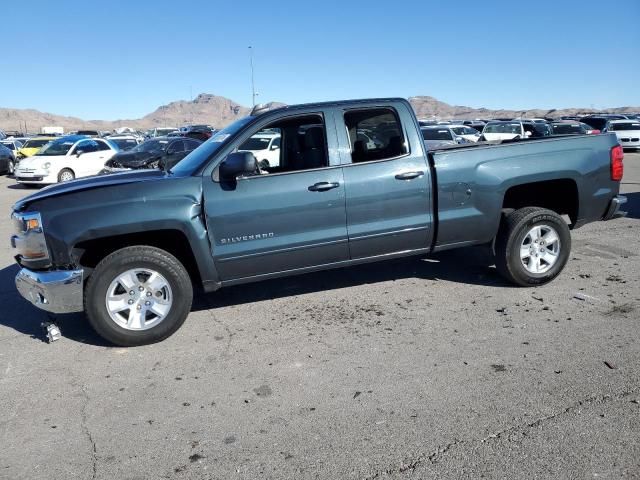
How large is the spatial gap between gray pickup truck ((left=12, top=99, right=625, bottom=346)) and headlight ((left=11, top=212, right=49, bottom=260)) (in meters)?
0.01

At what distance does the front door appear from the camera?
14.9ft

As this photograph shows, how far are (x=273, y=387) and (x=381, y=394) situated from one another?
738 millimetres

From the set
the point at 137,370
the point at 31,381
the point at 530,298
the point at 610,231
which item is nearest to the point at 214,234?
the point at 137,370

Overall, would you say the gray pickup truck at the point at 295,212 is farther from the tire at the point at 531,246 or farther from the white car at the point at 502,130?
the white car at the point at 502,130

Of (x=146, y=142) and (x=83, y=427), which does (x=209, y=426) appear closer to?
(x=83, y=427)

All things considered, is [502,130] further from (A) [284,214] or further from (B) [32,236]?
(B) [32,236]

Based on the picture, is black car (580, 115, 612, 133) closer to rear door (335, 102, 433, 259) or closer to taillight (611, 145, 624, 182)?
taillight (611, 145, 624, 182)

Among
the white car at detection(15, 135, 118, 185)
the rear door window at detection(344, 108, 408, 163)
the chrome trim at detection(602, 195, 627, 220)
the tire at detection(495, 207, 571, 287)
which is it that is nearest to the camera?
the rear door window at detection(344, 108, 408, 163)

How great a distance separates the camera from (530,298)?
520 centimetres

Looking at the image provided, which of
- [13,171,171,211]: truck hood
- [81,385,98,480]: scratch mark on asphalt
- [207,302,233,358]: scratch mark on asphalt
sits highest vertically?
[13,171,171,211]: truck hood

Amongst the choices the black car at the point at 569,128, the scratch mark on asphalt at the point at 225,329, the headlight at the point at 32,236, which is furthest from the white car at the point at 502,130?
the headlight at the point at 32,236

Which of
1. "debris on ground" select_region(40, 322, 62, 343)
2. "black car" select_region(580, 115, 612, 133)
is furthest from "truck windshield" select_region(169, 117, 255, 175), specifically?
"black car" select_region(580, 115, 612, 133)

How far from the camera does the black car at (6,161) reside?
22016 mm

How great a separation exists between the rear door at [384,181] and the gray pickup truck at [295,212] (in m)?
0.01
